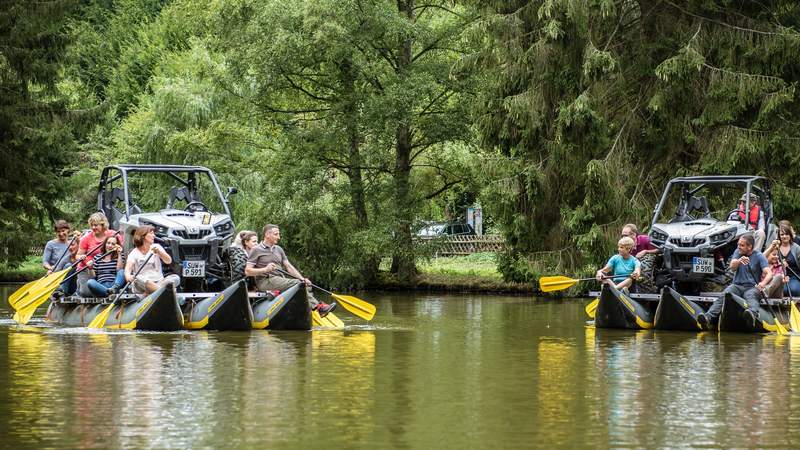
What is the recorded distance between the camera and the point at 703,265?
2158 centimetres

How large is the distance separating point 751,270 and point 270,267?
7288 mm

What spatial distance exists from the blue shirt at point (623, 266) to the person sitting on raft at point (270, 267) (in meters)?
4.58

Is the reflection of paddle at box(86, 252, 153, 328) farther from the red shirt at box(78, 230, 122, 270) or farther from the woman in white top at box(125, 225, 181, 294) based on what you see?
the red shirt at box(78, 230, 122, 270)

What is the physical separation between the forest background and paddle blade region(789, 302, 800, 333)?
784 cm

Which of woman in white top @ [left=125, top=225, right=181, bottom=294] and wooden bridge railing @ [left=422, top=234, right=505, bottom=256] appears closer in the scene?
woman in white top @ [left=125, top=225, right=181, bottom=294]

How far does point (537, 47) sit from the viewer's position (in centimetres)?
3180

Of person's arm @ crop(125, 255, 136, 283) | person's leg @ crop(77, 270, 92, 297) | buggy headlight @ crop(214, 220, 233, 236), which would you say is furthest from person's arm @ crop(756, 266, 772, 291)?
person's leg @ crop(77, 270, 92, 297)

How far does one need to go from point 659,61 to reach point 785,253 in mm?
10187

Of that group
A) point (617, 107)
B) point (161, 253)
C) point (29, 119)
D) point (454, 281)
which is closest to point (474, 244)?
point (454, 281)

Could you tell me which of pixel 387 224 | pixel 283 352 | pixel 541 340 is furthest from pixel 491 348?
pixel 387 224

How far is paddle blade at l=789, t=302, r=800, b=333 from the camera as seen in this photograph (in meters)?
21.2

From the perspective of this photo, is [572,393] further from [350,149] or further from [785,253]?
[350,149]

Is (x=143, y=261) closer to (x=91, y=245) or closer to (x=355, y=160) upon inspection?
(x=91, y=245)

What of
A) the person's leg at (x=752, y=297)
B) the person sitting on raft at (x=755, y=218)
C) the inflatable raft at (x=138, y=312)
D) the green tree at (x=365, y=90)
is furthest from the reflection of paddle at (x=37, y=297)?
the green tree at (x=365, y=90)
